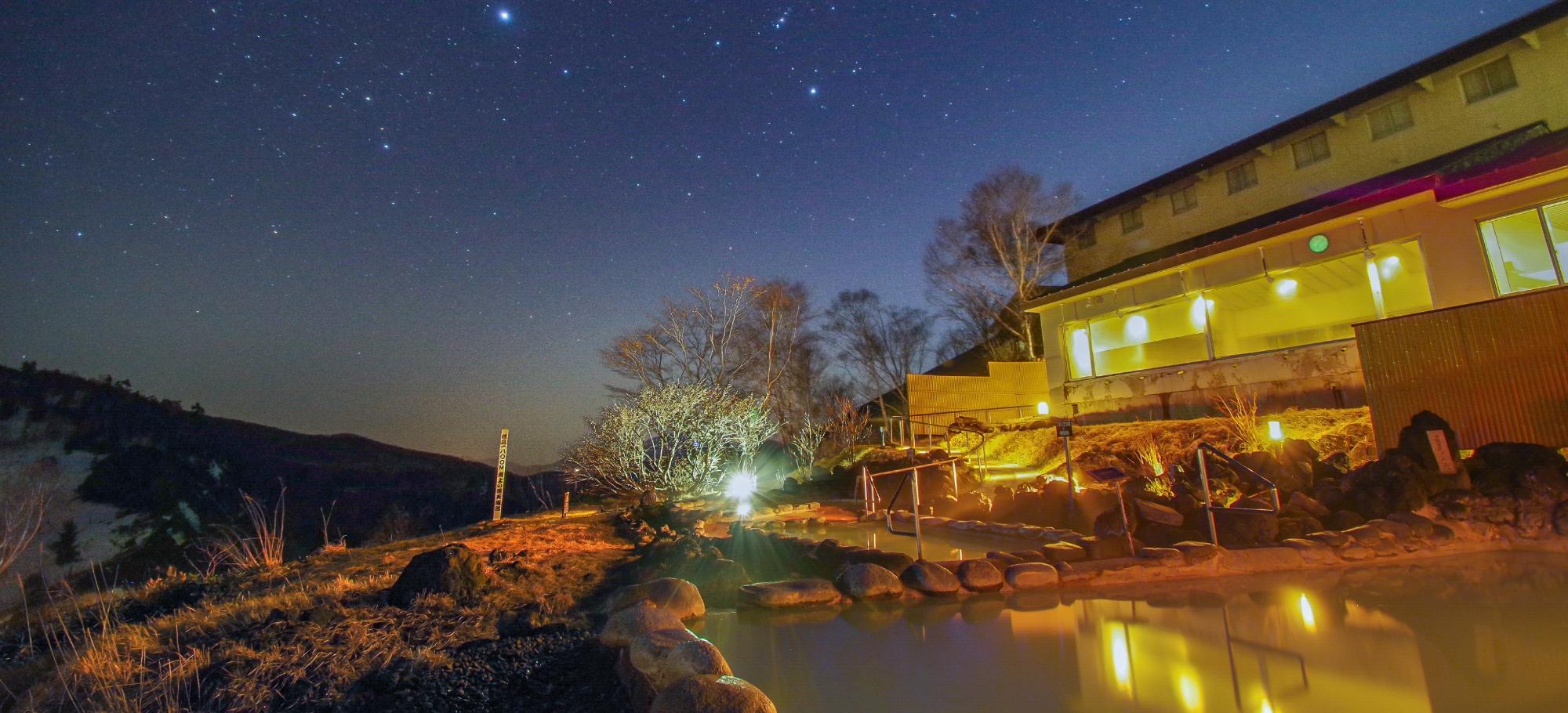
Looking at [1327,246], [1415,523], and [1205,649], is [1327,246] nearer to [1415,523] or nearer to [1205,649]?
[1415,523]

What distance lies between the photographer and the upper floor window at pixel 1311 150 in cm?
1722

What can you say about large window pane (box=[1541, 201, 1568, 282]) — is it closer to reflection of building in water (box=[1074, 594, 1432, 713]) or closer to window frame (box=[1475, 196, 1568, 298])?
window frame (box=[1475, 196, 1568, 298])

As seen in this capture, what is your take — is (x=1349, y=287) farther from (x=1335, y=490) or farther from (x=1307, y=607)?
(x=1307, y=607)

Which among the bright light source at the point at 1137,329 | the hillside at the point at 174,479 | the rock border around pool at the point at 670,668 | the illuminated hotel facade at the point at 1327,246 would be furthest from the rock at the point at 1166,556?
the hillside at the point at 174,479

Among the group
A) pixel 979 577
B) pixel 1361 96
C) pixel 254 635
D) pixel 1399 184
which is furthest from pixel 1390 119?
pixel 254 635

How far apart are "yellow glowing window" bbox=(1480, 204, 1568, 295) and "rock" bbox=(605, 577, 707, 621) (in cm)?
1283

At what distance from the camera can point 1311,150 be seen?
17516mm

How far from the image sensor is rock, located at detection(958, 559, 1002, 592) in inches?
197

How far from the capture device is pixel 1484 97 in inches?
563

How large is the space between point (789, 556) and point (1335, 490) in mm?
5734

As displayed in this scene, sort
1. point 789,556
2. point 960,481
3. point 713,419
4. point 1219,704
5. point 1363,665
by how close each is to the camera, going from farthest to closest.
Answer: point 713,419 < point 960,481 < point 789,556 < point 1363,665 < point 1219,704

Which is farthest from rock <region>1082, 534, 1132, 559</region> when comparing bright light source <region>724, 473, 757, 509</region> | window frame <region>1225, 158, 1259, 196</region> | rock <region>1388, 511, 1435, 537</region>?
window frame <region>1225, 158, 1259, 196</region>

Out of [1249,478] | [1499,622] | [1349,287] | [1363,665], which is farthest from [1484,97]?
[1363,665]

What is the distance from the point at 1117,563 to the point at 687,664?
4.08m
